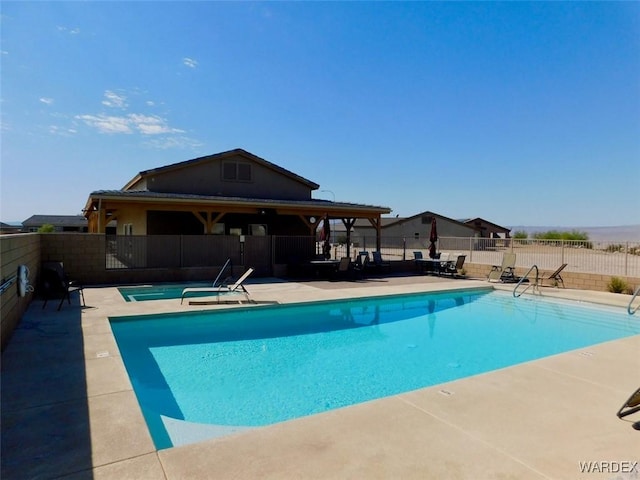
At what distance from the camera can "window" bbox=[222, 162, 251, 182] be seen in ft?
69.6

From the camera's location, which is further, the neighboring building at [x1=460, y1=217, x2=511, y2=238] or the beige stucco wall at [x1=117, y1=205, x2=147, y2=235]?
the neighboring building at [x1=460, y1=217, x2=511, y2=238]

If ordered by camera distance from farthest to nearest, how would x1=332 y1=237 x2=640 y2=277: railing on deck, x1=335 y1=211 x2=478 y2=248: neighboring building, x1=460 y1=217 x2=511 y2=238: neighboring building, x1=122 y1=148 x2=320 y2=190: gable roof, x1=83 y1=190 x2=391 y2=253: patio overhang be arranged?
x1=460 y1=217 x2=511 y2=238: neighboring building < x1=335 y1=211 x2=478 y2=248: neighboring building < x1=122 y1=148 x2=320 y2=190: gable roof < x1=83 y1=190 x2=391 y2=253: patio overhang < x1=332 y1=237 x2=640 y2=277: railing on deck

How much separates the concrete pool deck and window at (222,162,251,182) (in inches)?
644

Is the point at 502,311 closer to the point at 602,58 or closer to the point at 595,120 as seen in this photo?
the point at 602,58

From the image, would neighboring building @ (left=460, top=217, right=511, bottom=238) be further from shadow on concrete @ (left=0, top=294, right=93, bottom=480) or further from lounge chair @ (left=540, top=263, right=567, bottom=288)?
shadow on concrete @ (left=0, top=294, right=93, bottom=480)

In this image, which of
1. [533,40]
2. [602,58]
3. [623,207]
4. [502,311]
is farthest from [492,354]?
[623,207]

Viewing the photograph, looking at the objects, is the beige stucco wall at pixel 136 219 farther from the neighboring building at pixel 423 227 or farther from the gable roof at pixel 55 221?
the gable roof at pixel 55 221

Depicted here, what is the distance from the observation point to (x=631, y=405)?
3.61 metres

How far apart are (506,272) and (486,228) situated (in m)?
39.6

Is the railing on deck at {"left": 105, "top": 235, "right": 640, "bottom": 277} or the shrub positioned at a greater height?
the railing on deck at {"left": 105, "top": 235, "right": 640, "bottom": 277}

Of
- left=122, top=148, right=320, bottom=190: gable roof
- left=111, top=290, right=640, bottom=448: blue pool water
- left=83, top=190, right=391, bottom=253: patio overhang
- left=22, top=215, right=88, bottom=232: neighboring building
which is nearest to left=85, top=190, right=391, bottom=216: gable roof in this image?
left=83, top=190, right=391, bottom=253: patio overhang

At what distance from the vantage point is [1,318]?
18.9ft

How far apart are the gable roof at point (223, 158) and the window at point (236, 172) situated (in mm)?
426

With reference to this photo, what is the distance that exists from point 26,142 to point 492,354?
15.0 m
